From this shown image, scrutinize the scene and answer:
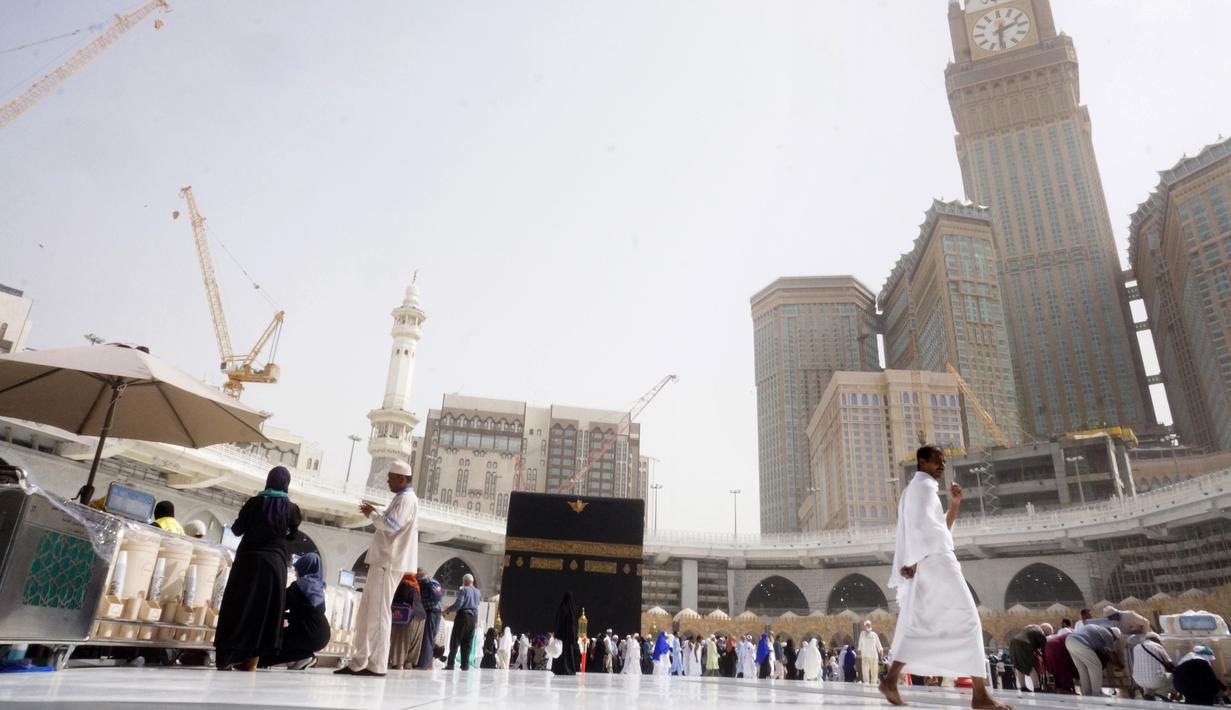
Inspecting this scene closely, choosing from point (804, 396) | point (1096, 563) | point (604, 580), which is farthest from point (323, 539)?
point (804, 396)

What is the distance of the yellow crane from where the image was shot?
70.6 m

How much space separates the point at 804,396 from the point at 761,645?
96.5 m

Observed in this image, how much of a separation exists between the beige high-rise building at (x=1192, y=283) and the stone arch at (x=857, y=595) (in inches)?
1487

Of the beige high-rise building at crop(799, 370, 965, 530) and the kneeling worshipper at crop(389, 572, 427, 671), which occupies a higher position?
the beige high-rise building at crop(799, 370, 965, 530)

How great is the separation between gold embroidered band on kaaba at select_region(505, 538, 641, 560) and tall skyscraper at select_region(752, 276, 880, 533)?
308 feet

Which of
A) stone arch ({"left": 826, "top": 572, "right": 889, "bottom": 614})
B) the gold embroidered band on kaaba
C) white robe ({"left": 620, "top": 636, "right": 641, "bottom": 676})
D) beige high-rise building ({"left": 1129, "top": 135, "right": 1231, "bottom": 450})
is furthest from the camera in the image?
beige high-rise building ({"left": 1129, "top": 135, "right": 1231, "bottom": 450})

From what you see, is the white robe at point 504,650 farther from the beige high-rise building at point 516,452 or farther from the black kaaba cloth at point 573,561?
the beige high-rise building at point 516,452

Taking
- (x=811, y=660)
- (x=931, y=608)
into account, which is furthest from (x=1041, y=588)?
(x=931, y=608)

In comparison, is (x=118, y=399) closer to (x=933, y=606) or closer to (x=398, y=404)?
(x=933, y=606)

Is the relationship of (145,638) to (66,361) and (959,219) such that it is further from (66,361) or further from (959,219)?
(959,219)

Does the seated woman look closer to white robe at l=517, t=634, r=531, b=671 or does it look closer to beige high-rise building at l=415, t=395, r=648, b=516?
white robe at l=517, t=634, r=531, b=671

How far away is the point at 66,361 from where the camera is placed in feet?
16.7

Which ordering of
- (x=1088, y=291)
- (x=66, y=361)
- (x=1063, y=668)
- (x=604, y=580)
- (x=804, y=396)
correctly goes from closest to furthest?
(x=66, y=361), (x=1063, y=668), (x=604, y=580), (x=1088, y=291), (x=804, y=396)

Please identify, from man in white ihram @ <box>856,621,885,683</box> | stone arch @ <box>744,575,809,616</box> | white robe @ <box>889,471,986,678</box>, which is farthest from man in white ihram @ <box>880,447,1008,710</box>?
stone arch @ <box>744,575,809,616</box>
